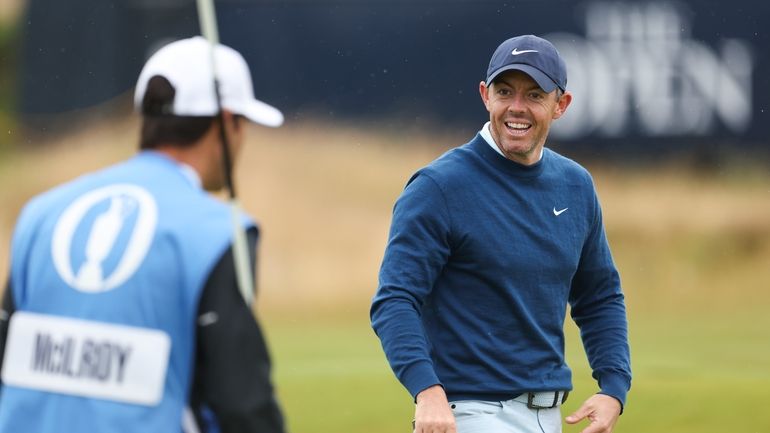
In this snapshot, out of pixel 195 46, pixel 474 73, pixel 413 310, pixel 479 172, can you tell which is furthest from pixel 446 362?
pixel 474 73

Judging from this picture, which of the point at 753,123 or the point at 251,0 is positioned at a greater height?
the point at 251,0

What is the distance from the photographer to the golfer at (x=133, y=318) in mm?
3166

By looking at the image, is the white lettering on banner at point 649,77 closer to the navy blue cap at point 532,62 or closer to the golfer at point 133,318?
the navy blue cap at point 532,62

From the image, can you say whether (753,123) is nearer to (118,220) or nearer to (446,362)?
(446,362)

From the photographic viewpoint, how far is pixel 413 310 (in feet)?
14.7

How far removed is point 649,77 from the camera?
56.1ft

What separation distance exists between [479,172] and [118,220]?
171 centimetres

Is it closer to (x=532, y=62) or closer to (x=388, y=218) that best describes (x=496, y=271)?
(x=532, y=62)

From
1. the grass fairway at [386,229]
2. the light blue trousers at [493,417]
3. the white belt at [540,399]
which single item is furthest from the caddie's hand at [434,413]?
the grass fairway at [386,229]

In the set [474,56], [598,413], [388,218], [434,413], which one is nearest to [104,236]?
[434,413]

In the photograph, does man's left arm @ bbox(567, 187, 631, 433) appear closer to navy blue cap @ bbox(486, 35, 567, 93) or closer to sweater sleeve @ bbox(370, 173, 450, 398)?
navy blue cap @ bbox(486, 35, 567, 93)

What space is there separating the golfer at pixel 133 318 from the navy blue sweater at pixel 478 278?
A: 4.15 feet

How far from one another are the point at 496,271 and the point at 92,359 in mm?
1652

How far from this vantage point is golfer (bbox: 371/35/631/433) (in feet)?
14.8
